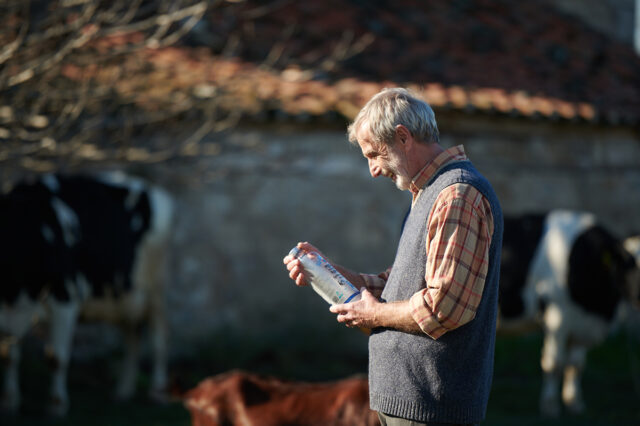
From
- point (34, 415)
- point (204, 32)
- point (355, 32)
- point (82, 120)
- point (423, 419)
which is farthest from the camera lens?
point (355, 32)

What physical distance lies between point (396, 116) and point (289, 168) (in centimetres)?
671

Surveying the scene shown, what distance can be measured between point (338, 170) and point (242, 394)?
5783 millimetres

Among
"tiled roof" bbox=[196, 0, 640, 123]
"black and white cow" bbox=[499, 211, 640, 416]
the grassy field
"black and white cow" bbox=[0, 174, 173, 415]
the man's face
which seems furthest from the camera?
"tiled roof" bbox=[196, 0, 640, 123]

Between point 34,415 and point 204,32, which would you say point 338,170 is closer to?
point 204,32

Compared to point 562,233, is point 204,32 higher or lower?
higher

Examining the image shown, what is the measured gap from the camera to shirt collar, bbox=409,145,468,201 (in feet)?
8.23

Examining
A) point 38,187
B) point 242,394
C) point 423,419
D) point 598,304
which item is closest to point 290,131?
point 38,187

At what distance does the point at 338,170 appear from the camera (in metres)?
9.27

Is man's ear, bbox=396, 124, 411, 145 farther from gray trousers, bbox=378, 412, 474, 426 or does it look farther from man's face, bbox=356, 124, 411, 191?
gray trousers, bbox=378, 412, 474, 426

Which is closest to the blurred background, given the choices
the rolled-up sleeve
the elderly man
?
the elderly man

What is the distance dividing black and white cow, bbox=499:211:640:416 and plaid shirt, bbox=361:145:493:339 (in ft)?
16.5

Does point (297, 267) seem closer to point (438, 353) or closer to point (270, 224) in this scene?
point (438, 353)

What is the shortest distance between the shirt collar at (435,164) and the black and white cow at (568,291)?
16.1 feet

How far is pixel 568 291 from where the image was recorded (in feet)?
23.2
